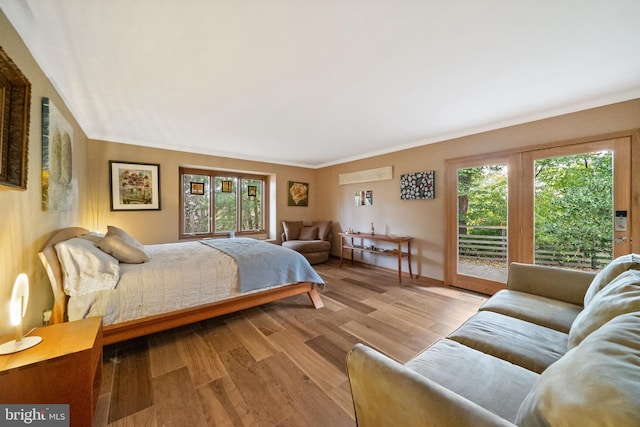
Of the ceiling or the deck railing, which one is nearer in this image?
the ceiling

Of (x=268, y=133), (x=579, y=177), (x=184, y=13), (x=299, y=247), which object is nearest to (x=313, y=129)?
(x=268, y=133)

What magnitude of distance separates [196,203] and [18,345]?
12.4ft

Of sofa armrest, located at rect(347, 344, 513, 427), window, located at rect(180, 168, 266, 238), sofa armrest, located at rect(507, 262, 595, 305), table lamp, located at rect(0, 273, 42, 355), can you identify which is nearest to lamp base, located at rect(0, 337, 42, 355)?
table lamp, located at rect(0, 273, 42, 355)

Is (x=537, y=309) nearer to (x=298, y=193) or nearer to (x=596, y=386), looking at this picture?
(x=596, y=386)

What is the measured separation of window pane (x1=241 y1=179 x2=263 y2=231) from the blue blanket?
2.42 meters

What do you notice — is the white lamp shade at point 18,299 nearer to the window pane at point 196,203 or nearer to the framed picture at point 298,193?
the window pane at point 196,203

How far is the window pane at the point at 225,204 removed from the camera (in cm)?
495

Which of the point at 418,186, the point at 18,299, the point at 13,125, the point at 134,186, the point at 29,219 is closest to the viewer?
the point at 18,299

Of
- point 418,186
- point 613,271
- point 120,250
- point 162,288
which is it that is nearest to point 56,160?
point 120,250

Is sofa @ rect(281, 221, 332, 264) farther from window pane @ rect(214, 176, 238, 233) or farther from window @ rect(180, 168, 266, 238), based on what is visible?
window pane @ rect(214, 176, 238, 233)

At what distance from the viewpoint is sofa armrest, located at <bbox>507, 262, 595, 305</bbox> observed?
1765 mm

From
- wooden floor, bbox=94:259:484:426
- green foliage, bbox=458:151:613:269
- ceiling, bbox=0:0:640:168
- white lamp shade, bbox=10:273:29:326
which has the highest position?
ceiling, bbox=0:0:640:168

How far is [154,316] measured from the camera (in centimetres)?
197

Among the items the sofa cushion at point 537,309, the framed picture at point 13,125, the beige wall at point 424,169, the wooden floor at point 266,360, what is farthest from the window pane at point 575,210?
the framed picture at point 13,125
